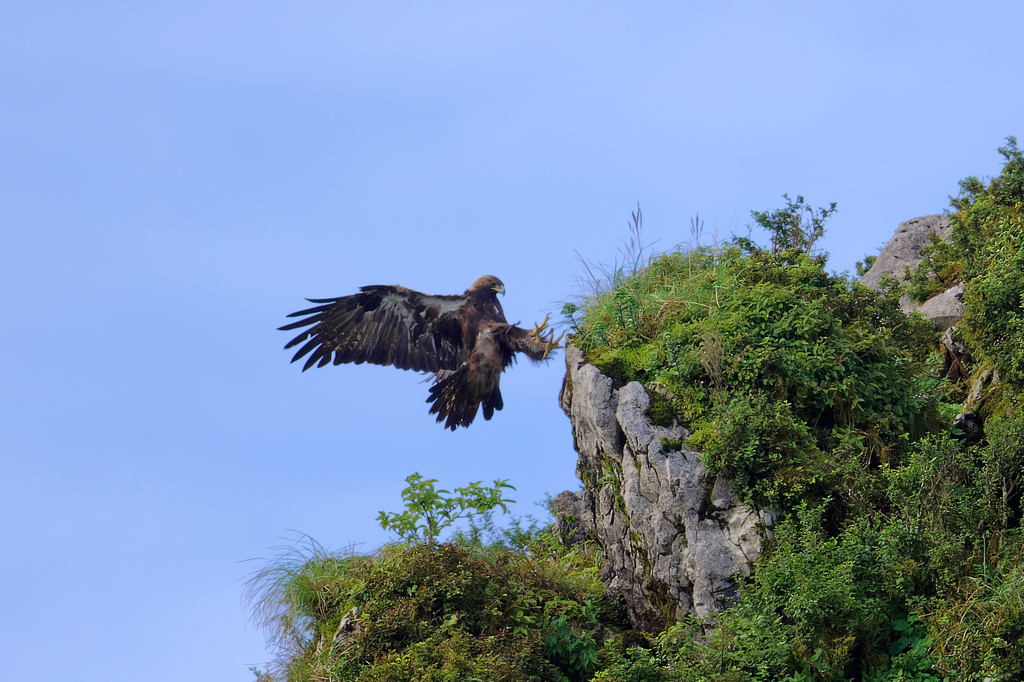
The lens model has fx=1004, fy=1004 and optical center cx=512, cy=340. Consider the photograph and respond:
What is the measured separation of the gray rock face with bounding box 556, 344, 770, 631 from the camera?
1037 cm

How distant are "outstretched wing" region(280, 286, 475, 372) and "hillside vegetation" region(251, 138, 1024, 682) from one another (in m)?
2.38

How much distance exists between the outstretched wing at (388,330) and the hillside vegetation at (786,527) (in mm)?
2383

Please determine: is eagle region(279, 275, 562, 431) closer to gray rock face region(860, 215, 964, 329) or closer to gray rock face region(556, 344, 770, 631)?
gray rock face region(556, 344, 770, 631)

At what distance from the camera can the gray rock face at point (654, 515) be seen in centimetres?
1037

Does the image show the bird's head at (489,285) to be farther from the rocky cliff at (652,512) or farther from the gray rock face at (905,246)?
the gray rock face at (905,246)

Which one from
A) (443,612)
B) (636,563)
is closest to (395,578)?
(443,612)

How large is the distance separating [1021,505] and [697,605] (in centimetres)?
332

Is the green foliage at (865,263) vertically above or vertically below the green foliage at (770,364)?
above

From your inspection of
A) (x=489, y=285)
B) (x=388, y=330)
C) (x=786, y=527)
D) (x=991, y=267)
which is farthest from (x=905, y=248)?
(x=786, y=527)

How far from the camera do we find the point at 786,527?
10.0 meters

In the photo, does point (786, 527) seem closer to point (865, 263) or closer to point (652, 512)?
point (652, 512)

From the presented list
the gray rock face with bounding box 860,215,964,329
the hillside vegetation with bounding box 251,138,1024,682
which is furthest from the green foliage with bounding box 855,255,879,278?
the hillside vegetation with bounding box 251,138,1024,682

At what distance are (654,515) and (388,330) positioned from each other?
5.70 metres

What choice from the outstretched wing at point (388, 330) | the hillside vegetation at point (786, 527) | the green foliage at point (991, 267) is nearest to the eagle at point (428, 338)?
the outstretched wing at point (388, 330)
